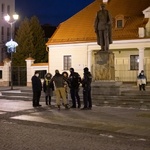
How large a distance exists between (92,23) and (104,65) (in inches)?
671

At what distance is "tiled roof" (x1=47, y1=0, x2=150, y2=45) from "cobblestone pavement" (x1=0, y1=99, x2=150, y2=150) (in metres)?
16.7

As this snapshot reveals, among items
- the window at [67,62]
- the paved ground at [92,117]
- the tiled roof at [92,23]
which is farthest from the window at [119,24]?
the paved ground at [92,117]

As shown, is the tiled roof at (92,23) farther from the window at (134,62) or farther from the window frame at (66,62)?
the window at (134,62)

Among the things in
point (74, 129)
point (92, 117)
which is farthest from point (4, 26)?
point (74, 129)

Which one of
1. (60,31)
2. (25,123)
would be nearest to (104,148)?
(25,123)

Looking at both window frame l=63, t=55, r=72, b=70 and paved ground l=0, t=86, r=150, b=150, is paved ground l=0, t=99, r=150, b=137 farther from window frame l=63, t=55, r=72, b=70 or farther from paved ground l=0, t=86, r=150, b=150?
window frame l=63, t=55, r=72, b=70

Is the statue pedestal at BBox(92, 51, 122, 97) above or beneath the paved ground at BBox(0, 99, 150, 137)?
above

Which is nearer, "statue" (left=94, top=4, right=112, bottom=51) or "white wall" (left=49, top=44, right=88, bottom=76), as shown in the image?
"statue" (left=94, top=4, right=112, bottom=51)

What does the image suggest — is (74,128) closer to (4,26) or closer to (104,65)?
(104,65)

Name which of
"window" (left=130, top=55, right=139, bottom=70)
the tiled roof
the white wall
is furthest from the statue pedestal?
the white wall

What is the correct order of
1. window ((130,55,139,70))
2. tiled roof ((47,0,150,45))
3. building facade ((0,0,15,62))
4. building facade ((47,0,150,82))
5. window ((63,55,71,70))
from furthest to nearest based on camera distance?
1. building facade ((0,0,15,62))
2. window ((63,55,71,70))
3. window ((130,55,139,70))
4. tiled roof ((47,0,150,45))
5. building facade ((47,0,150,82))

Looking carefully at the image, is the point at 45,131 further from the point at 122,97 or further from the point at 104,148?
the point at 122,97

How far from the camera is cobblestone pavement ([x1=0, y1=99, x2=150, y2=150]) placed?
9.51 m

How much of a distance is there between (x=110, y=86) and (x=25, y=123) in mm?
6674
